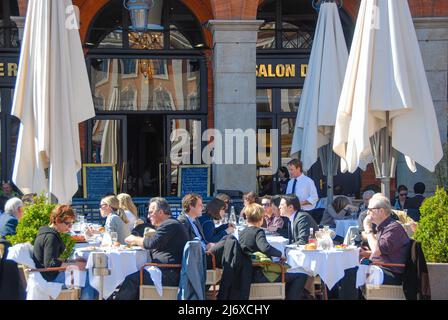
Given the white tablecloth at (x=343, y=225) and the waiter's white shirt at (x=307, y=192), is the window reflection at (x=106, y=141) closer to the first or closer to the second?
the waiter's white shirt at (x=307, y=192)

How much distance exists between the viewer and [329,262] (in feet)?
30.8

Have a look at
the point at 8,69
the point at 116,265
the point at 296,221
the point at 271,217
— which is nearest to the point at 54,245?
the point at 116,265

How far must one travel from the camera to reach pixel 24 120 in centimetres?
1082

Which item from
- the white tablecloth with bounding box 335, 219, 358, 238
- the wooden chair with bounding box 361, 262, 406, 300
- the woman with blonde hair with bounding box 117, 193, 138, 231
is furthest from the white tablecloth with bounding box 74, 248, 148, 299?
the white tablecloth with bounding box 335, 219, 358, 238

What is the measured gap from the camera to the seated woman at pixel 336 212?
12.9 meters

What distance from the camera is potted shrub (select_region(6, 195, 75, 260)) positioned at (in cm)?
920

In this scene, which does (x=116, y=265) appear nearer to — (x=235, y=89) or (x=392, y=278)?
(x=392, y=278)

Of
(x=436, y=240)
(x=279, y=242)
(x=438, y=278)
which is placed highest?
(x=436, y=240)

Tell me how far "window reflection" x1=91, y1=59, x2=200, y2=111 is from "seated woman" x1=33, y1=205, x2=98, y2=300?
10680 mm

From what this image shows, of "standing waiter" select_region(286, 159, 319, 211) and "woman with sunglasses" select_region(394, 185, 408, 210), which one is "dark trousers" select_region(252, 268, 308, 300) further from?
"woman with sunglasses" select_region(394, 185, 408, 210)

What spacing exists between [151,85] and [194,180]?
2602 millimetres

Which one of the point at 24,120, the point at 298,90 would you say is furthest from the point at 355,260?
the point at 298,90

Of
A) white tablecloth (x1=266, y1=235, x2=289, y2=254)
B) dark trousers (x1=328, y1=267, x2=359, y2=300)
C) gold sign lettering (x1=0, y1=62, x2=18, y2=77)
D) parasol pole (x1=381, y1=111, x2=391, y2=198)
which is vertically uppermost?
gold sign lettering (x1=0, y1=62, x2=18, y2=77)

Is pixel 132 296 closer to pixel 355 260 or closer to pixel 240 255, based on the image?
pixel 240 255
